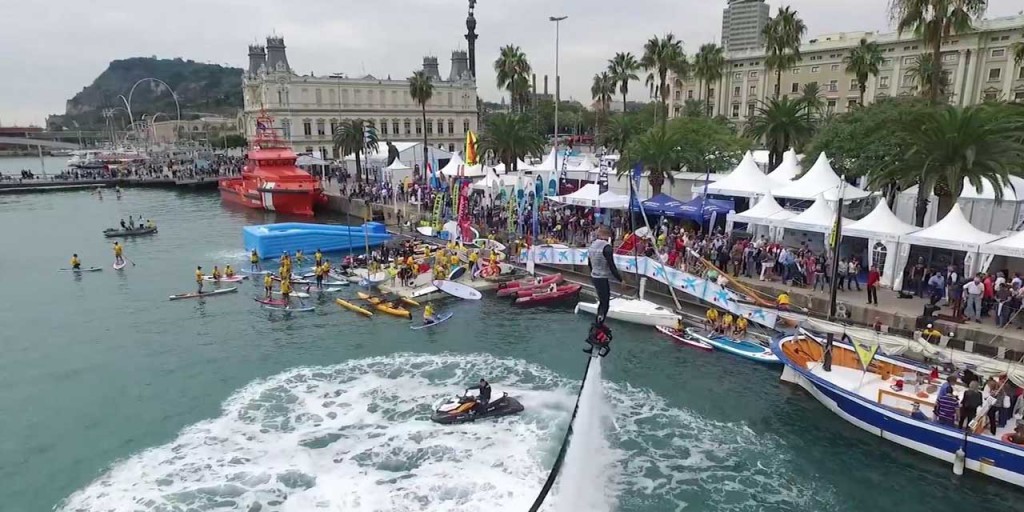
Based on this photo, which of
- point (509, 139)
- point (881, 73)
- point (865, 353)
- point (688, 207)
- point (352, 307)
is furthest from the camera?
point (881, 73)

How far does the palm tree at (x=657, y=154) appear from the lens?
33.9 meters

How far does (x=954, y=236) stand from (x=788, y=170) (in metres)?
13.9

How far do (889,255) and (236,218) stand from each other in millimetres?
54848

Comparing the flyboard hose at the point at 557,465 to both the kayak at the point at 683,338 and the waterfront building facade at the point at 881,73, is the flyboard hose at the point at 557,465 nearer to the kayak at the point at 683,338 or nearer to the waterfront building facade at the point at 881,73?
the kayak at the point at 683,338

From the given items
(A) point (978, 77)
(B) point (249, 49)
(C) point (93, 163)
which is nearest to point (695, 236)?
(A) point (978, 77)

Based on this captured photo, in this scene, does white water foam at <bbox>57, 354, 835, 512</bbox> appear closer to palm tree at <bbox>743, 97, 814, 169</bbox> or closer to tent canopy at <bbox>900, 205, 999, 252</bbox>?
tent canopy at <bbox>900, 205, 999, 252</bbox>

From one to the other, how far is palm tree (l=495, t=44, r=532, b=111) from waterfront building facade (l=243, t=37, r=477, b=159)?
27807 millimetres

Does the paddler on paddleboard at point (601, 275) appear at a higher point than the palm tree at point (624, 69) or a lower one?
lower

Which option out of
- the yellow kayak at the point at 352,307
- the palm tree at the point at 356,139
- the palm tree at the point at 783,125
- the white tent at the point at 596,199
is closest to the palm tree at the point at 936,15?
the palm tree at the point at 783,125

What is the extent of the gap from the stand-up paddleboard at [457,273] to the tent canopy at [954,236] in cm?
1999

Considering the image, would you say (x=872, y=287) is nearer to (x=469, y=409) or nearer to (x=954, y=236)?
(x=954, y=236)

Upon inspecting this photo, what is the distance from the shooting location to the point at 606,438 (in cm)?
1794

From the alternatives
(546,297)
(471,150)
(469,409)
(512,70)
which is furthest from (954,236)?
(512,70)

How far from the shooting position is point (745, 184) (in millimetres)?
30531
